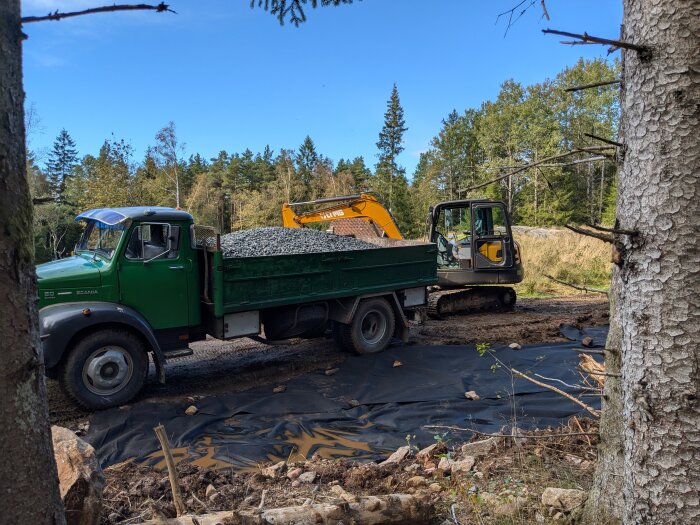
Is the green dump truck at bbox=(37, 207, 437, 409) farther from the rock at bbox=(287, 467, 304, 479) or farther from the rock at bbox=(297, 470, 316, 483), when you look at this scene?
the rock at bbox=(297, 470, 316, 483)

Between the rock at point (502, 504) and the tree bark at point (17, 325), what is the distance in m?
2.25

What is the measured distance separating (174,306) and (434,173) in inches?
1596

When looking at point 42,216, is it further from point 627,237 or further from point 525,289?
point 627,237

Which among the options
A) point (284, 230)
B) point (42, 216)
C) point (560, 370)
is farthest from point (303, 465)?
point (42, 216)

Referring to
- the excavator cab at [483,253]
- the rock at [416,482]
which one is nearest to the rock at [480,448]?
the rock at [416,482]

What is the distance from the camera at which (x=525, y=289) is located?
16375 mm

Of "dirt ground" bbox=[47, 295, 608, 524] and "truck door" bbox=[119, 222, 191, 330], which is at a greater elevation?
"truck door" bbox=[119, 222, 191, 330]

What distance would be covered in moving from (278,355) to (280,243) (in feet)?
5.97

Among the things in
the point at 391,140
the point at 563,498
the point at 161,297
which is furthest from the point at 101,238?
the point at 391,140

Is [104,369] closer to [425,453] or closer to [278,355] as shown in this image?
[278,355]

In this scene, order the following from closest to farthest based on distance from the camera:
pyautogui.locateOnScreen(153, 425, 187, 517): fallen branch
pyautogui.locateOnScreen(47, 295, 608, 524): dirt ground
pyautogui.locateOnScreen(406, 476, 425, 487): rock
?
pyautogui.locateOnScreen(153, 425, 187, 517): fallen branch, pyautogui.locateOnScreen(47, 295, 608, 524): dirt ground, pyautogui.locateOnScreen(406, 476, 425, 487): rock

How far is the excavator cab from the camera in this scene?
38.0 ft

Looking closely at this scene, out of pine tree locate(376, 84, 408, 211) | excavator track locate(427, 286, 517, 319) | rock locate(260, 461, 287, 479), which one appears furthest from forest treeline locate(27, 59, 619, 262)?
rock locate(260, 461, 287, 479)

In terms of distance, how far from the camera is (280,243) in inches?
308
